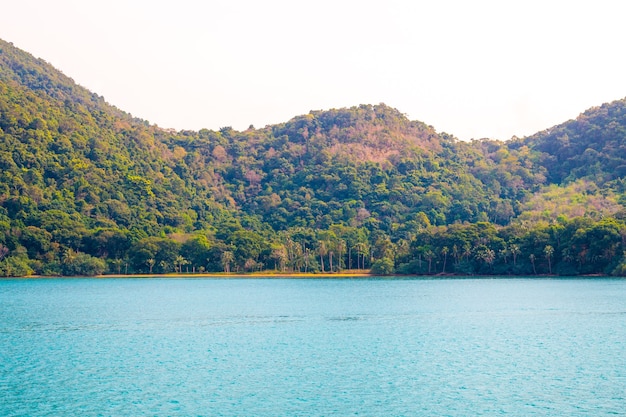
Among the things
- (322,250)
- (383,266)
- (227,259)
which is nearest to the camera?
(383,266)

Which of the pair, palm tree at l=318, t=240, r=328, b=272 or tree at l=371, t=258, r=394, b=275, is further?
palm tree at l=318, t=240, r=328, b=272

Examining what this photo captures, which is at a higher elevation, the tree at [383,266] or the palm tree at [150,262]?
the palm tree at [150,262]

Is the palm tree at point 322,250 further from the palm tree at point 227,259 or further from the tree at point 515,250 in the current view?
the tree at point 515,250

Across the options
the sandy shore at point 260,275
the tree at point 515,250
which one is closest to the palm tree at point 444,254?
the tree at point 515,250

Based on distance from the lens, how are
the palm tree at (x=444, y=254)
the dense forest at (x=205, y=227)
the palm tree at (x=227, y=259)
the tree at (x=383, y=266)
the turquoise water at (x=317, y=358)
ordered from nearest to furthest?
the turquoise water at (x=317, y=358)
the dense forest at (x=205, y=227)
the palm tree at (x=444, y=254)
the tree at (x=383, y=266)
the palm tree at (x=227, y=259)

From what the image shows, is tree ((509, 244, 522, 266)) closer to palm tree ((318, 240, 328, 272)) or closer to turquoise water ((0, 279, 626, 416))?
palm tree ((318, 240, 328, 272))

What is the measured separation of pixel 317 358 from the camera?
42.1m

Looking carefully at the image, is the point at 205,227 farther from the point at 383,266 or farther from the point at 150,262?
the point at 383,266

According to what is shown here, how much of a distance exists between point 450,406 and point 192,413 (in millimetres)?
10481

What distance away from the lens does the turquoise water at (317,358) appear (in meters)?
31.3

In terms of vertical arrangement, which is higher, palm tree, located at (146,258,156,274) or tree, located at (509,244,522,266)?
tree, located at (509,244,522,266)

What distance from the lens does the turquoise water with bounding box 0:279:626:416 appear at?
1232 inches

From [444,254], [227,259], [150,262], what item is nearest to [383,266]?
[444,254]

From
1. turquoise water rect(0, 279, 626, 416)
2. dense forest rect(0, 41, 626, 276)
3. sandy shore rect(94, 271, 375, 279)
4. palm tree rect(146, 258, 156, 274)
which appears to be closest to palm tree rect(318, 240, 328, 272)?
dense forest rect(0, 41, 626, 276)
